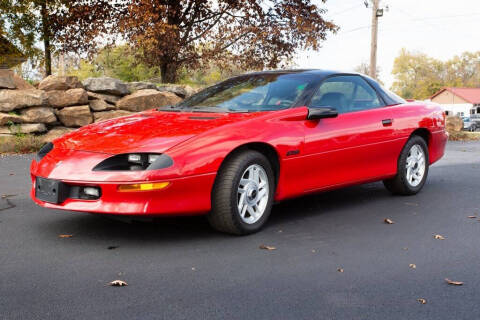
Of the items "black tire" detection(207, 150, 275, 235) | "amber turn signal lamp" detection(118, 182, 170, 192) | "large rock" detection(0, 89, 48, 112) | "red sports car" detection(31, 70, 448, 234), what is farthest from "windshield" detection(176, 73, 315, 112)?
"large rock" detection(0, 89, 48, 112)

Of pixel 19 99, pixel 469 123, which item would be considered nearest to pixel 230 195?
pixel 19 99

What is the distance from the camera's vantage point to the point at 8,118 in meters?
12.3

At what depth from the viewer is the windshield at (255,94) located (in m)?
5.27

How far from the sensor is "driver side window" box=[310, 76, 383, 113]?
5531 mm

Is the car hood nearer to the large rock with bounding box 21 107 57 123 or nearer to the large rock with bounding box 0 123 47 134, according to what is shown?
the large rock with bounding box 0 123 47 134

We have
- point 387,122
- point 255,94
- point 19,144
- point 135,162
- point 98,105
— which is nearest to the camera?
point 135,162

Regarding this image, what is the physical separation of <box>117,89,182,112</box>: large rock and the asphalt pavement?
8.29 m

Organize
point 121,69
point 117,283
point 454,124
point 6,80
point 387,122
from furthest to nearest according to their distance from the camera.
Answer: point 121,69 → point 454,124 → point 6,80 → point 387,122 → point 117,283

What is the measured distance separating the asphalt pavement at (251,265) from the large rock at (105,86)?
856cm

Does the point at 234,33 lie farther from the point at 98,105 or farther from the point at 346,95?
the point at 346,95

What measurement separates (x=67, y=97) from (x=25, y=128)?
1434 millimetres

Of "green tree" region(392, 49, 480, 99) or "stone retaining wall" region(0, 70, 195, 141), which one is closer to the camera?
"stone retaining wall" region(0, 70, 195, 141)

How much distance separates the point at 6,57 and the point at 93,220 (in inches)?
425

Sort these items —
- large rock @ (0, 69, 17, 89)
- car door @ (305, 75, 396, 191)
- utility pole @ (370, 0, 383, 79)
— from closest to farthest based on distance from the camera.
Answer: car door @ (305, 75, 396, 191) < large rock @ (0, 69, 17, 89) < utility pole @ (370, 0, 383, 79)
